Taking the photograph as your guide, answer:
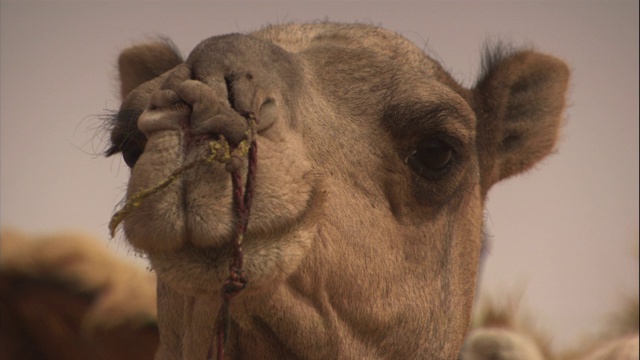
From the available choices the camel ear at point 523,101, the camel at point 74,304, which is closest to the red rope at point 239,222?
the camel ear at point 523,101

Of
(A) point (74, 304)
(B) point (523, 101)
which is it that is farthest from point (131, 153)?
(A) point (74, 304)

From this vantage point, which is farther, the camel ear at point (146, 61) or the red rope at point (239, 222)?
the camel ear at point (146, 61)

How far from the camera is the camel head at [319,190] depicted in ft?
6.88

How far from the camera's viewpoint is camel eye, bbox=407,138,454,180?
296 cm

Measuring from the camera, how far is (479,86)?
12.7ft

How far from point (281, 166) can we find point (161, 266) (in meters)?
0.42

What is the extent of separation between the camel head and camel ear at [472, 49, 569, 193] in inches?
0.8

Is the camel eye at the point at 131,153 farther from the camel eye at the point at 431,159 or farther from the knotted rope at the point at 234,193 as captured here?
the camel eye at the point at 431,159

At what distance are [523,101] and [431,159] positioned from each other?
1097mm

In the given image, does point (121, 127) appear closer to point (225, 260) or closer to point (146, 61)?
point (225, 260)

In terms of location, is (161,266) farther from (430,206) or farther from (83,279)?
(83,279)

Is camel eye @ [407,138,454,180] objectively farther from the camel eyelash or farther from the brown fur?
the brown fur

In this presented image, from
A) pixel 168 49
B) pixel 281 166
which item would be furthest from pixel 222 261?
pixel 168 49

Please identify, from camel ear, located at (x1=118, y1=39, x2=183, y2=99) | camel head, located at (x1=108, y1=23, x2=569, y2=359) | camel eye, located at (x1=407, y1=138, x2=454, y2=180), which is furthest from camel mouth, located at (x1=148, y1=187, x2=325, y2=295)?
camel ear, located at (x1=118, y1=39, x2=183, y2=99)
